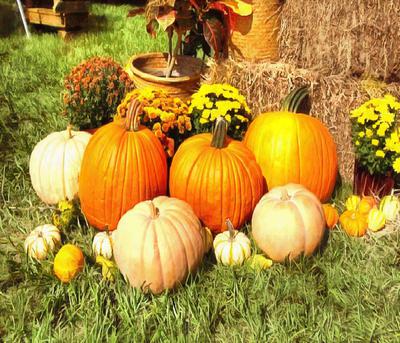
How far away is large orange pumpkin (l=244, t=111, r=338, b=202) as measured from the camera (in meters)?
3.19

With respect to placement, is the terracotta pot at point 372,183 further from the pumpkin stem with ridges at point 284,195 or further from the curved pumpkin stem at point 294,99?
the pumpkin stem with ridges at point 284,195

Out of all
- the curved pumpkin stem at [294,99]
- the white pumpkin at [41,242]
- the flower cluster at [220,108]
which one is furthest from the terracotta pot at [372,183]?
the white pumpkin at [41,242]

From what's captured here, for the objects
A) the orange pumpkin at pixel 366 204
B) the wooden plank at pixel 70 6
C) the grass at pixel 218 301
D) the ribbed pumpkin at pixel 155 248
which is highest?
the wooden plank at pixel 70 6

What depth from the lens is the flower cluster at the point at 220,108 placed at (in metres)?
3.35

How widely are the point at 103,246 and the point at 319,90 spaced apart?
180 centimetres

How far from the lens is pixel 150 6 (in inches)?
143

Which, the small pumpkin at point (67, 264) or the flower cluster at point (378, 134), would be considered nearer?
the small pumpkin at point (67, 264)

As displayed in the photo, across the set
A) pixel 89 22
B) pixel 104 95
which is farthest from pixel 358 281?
pixel 89 22

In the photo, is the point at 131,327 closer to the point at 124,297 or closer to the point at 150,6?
the point at 124,297

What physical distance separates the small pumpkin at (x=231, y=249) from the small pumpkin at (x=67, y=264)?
0.71 m

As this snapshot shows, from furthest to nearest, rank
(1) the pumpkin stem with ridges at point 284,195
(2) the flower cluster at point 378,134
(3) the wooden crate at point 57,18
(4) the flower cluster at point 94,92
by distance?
(3) the wooden crate at point 57,18
(4) the flower cluster at point 94,92
(2) the flower cluster at point 378,134
(1) the pumpkin stem with ridges at point 284,195

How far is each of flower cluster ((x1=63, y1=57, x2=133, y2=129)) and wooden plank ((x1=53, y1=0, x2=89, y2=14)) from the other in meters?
3.02

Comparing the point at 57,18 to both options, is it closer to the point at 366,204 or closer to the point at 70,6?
the point at 70,6

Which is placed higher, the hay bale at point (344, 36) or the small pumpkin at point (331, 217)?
the hay bale at point (344, 36)
